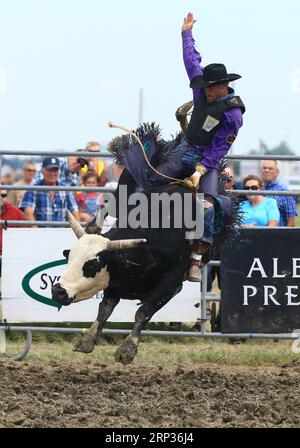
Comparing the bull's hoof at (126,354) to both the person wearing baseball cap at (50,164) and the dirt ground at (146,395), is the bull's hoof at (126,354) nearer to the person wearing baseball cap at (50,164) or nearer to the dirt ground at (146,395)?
the dirt ground at (146,395)

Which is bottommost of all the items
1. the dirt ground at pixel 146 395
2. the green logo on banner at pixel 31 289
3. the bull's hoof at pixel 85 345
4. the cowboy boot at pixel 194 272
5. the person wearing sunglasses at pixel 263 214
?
the dirt ground at pixel 146 395

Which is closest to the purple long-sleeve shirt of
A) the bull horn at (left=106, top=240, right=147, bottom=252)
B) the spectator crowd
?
the bull horn at (left=106, top=240, right=147, bottom=252)

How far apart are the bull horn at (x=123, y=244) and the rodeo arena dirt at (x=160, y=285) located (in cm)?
1

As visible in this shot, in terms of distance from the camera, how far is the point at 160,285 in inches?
299

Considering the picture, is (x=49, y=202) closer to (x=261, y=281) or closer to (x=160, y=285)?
(x=261, y=281)

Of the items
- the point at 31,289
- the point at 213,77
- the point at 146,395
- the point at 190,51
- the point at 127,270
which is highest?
the point at 190,51

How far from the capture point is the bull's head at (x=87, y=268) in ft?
23.2

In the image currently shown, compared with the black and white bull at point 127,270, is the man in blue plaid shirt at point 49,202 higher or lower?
higher

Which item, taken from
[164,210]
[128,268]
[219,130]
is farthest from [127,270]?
[219,130]

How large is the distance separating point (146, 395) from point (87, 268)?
1.26m

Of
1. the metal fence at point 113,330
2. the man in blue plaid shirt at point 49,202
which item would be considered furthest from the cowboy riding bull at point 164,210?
the man in blue plaid shirt at point 49,202

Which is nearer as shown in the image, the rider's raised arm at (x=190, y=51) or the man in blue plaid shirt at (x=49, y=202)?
the rider's raised arm at (x=190, y=51)

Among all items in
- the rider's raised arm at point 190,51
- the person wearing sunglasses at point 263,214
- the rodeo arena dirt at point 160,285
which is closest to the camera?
the rodeo arena dirt at point 160,285

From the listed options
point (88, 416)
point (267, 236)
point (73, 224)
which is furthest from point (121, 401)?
point (267, 236)
